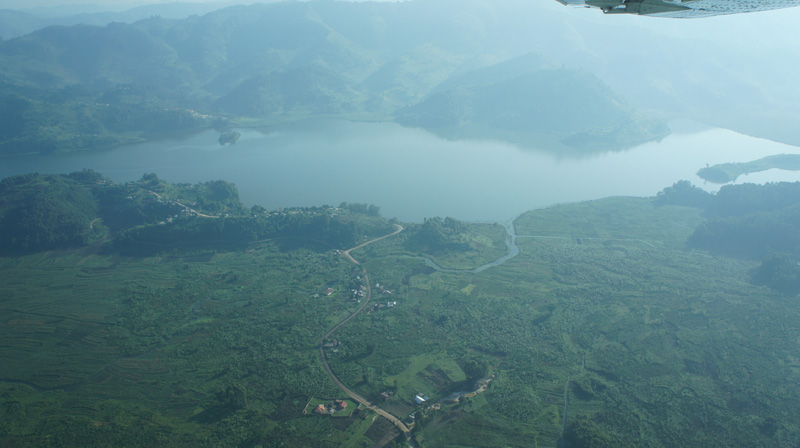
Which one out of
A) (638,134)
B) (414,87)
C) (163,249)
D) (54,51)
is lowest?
(163,249)

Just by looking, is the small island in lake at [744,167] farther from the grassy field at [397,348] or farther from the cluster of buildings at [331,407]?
the cluster of buildings at [331,407]

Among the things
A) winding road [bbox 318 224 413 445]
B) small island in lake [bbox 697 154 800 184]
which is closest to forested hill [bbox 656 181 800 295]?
small island in lake [bbox 697 154 800 184]

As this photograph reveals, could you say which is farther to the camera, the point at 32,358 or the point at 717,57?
the point at 717,57

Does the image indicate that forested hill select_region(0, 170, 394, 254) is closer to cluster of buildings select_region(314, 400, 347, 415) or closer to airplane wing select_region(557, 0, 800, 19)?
cluster of buildings select_region(314, 400, 347, 415)

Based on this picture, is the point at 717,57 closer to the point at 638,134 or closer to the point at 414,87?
the point at 638,134

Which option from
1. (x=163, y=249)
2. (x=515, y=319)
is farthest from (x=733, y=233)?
(x=163, y=249)

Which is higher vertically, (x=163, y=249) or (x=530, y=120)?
(x=530, y=120)
